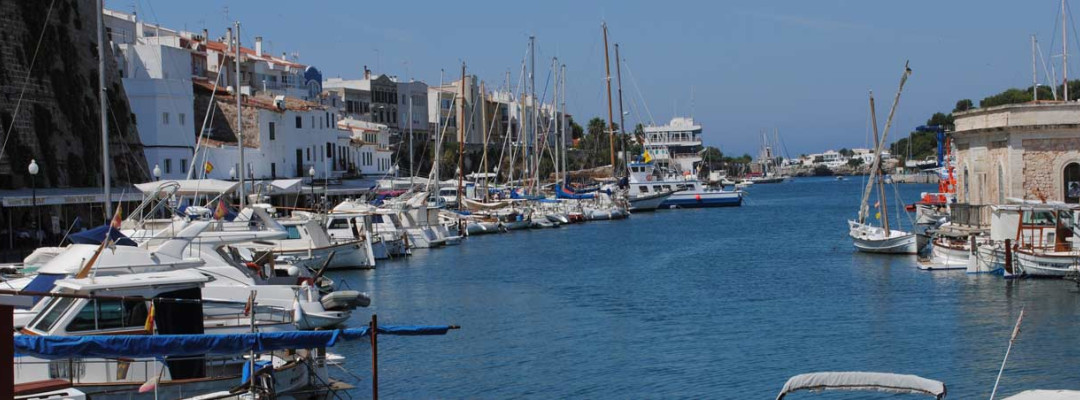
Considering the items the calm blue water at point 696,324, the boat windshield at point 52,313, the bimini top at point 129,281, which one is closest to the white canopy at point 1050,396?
the calm blue water at point 696,324

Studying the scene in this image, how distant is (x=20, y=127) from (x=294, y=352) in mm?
38368

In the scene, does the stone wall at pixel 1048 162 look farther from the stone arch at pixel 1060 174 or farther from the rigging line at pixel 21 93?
the rigging line at pixel 21 93

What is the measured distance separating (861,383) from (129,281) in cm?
1159

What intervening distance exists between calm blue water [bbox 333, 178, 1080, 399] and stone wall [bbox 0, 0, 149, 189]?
16193mm

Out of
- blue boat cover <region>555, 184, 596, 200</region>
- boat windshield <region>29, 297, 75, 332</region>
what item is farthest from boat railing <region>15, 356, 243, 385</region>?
blue boat cover <region>555, 184, 596, 200</region>

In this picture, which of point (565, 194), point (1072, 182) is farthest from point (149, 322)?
point (565, 194)

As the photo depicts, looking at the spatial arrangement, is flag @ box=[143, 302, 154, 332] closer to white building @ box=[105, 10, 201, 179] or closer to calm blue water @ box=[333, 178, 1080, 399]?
calm blue water @ box=[333, 178, 1080, 399]

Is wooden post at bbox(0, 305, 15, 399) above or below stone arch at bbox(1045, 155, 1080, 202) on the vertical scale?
below

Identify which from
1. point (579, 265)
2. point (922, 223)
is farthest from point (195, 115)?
point (922, 223)

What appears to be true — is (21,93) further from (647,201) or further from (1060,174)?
(647,201)

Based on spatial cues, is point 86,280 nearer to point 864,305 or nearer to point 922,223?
point 864,305

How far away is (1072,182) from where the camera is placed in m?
45.8

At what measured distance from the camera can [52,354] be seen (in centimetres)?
1598

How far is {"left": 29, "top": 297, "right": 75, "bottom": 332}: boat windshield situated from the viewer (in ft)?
63.8
